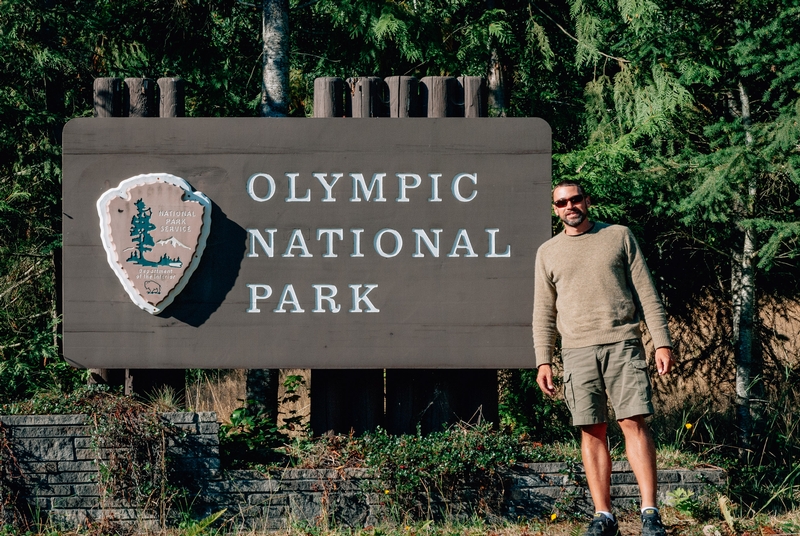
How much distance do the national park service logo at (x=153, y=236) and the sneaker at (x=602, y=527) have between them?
2.82 metres

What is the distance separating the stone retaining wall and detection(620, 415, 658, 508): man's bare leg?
709mm

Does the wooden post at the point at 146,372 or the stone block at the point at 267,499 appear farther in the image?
the wooden post at the point at 146,372

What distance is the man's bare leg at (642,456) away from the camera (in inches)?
160

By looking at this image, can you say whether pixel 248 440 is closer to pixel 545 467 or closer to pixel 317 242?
pixel 317 242

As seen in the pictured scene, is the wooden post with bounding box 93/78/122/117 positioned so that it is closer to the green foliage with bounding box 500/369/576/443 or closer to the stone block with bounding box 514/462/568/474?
the stone block with bounding box 514/462/568/474

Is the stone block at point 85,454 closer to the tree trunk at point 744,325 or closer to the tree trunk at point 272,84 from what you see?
the tree trunk at point 272,84

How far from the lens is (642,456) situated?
13.4ft

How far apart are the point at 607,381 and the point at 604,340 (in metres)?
0.23

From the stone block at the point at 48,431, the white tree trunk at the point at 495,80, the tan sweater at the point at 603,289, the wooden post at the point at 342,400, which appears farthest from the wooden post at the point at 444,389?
the white tree trunk at the point at 495,80

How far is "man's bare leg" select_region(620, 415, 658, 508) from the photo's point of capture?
13.3 feet

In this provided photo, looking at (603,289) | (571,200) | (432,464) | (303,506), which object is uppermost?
(571,200)

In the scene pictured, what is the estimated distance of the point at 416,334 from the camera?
5.06 metres

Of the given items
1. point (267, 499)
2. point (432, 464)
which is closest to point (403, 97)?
point (432, 464)

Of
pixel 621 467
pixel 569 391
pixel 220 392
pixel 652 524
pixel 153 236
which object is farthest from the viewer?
pixel 220 392
